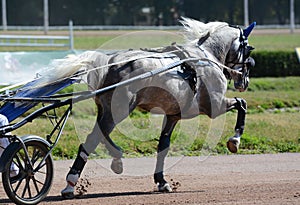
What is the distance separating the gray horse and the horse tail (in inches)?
0.4

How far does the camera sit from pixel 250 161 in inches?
401

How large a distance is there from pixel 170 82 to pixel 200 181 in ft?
4.66

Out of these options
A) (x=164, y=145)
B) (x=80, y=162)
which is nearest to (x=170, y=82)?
(x=164, y=145)

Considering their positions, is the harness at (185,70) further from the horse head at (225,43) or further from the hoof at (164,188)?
the hoof at (164,188)

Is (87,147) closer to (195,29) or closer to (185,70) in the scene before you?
(185,70)

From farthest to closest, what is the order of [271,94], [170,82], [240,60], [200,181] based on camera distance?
1. [271,94]
2. [240,60]
3. [200,181]
4. [170,82]

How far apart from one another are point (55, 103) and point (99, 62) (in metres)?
0.80

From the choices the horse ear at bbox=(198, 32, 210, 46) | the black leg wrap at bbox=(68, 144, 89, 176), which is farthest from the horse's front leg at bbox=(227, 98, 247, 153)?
the black leg wrap at bbox=(68, 144, 89, 176)

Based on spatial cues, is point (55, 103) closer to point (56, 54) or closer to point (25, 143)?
point (25, 143)

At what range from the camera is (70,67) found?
736 centimetres

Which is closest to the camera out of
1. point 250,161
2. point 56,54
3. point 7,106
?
point 7,106

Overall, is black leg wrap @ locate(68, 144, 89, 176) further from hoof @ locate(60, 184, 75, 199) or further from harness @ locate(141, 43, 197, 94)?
harness @ locate(141, 43, 197, 94)

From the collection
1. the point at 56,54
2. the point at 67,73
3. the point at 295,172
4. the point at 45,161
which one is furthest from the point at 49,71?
the point at 56,54

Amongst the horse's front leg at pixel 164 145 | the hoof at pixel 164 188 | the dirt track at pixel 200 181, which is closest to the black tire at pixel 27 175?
the dirt track at pixel 200 181
